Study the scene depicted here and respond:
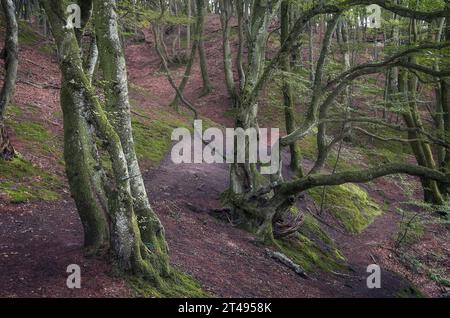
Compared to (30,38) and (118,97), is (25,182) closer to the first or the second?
(118,97)

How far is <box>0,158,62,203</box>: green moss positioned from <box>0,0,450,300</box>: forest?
0.16 feet

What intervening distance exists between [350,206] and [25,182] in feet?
39.0

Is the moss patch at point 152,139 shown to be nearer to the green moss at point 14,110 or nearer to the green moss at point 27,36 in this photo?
the green moss at point 14,110

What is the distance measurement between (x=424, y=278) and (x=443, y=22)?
9.71 m

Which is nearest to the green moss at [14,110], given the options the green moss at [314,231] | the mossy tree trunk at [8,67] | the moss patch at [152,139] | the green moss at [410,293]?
the mossy tree trunk at [8,67]

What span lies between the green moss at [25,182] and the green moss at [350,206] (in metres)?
9.67

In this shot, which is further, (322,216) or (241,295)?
(322,216)

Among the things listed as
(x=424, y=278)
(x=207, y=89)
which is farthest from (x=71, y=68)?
(x=207, y=89)

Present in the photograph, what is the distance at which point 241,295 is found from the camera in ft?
24.3

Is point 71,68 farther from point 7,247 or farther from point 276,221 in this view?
point 276,221

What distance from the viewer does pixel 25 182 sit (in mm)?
10156

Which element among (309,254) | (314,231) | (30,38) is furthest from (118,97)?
(30,38)

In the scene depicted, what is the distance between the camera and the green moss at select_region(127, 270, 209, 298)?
6.02m

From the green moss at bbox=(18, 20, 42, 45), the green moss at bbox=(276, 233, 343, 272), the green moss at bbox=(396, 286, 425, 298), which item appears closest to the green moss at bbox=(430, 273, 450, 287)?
the green moss at bbox=(396, 286, 425, 298)
